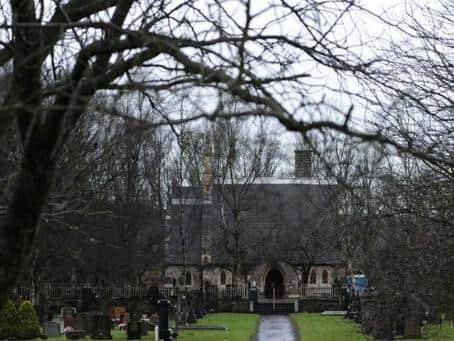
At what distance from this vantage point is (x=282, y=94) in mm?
5676

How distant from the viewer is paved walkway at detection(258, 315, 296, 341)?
31.1m

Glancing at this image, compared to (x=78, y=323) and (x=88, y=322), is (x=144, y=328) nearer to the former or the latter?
(x=88, y=322)

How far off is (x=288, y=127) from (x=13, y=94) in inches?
74.6

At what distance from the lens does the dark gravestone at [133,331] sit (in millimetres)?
28388

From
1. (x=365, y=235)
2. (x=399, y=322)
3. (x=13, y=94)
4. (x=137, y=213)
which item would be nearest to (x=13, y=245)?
(x=13, y=94)

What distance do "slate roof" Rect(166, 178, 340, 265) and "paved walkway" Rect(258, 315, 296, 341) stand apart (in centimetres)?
1382

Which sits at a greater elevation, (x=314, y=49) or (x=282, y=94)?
(x=314, y=49)

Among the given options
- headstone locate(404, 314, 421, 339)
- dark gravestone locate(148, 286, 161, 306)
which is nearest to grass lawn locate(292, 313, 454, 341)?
headstone locate(404, 314, 421, 339)

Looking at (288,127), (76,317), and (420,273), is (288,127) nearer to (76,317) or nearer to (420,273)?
(420,273)

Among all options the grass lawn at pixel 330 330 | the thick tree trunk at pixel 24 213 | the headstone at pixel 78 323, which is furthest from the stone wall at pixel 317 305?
the thick tree trunk at pixel 24 213

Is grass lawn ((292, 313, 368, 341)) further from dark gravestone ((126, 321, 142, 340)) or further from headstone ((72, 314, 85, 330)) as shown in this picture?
headstone ((72, 314, 85, 330))

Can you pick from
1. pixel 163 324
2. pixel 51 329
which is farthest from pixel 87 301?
pixel 163 324

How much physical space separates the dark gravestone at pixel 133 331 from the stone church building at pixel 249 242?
27.3 metres

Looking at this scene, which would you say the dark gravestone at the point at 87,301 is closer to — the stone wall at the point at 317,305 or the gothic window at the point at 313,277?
the stone wall at the point at 317,305
